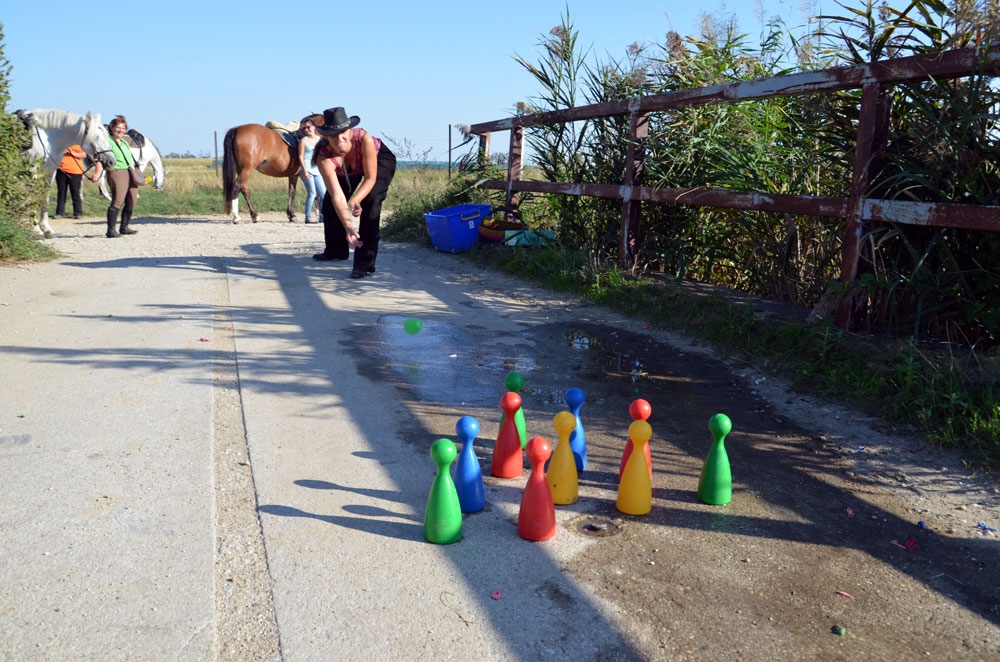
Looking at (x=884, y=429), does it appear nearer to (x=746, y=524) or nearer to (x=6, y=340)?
(x=746, y=524)

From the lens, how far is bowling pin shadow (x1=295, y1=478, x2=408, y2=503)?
2953 mm

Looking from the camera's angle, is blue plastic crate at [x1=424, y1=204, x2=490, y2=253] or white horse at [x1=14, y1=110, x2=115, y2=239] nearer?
blue plastic crate at [x1=424, y1=204, x2=490, y2=253]

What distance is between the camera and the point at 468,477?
2865 millimetres

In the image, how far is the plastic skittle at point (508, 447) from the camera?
3184 millimetres

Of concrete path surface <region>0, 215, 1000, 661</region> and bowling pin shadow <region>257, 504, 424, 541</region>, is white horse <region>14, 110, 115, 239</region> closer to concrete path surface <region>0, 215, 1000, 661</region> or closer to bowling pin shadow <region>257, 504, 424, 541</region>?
concrete path surface <region>0, 215, 1000, 661</region>

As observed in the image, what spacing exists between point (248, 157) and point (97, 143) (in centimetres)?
332

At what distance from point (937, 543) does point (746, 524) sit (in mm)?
656

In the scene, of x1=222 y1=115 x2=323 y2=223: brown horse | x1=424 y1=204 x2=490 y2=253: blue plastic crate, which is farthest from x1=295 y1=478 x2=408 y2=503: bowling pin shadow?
x1=222 y1=115 x2=323 y2=223: brown horse

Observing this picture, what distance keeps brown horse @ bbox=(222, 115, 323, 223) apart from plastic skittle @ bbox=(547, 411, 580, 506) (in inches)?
475

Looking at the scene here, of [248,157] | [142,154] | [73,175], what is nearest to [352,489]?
[248,157]

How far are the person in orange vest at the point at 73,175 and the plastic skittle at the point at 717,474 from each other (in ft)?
42.6

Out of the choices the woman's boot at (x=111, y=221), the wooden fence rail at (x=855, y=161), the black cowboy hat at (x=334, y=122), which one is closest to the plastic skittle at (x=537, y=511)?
the wooden fence rail at (x=855, y=161)

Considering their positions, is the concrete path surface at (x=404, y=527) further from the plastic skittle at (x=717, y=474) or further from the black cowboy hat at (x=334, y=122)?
the black cowboy hat at (x=334, y=122)

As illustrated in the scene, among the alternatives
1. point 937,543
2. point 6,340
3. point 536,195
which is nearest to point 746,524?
point 937,543
